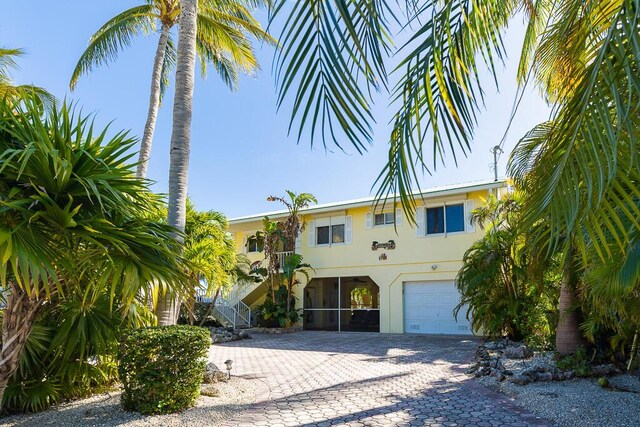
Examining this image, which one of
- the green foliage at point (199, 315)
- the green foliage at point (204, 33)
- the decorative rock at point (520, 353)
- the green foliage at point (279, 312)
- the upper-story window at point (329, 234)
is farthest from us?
the upper-story window at point (329, 234)

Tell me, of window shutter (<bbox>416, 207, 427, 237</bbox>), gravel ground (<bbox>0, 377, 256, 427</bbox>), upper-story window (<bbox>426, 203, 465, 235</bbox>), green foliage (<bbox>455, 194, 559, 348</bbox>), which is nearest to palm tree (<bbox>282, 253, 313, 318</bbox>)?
window shutter (<bbox>416, 207, 427, 237</bbox>)

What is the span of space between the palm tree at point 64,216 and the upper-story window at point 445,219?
1573 cm

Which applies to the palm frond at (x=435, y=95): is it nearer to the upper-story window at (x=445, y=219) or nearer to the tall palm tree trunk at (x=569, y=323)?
the tall palm tree trunk at (x=569, y=323)

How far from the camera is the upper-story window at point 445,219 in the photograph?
19.5 metres

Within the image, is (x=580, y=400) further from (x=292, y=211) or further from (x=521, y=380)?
(x=292, y=211)

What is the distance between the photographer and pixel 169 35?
50.8 ft

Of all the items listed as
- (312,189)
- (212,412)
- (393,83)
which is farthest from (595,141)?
(312,189)

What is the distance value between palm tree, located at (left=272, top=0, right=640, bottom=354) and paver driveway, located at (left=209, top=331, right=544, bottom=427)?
4429 millimetres

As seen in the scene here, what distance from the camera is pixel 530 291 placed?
13.6 m

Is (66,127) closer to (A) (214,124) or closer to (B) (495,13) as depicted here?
(B) (495,13)

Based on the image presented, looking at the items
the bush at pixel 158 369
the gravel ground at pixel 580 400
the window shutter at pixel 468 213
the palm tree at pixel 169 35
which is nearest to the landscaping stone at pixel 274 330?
the window shutter at pixel 468 213

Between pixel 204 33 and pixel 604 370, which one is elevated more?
pixel 204 33

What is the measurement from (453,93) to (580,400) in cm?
597

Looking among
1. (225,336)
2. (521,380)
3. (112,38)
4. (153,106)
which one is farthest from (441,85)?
(225,336)
